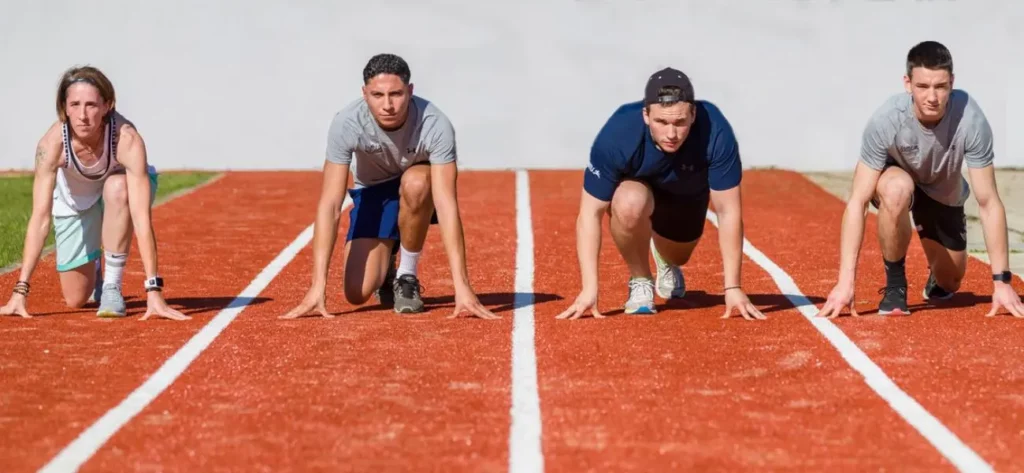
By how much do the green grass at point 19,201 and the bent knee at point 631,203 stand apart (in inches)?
170

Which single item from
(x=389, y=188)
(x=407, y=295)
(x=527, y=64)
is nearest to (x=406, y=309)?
(x=407, y=295)

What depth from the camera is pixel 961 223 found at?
27.6 feet

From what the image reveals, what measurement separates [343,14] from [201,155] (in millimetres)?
2320

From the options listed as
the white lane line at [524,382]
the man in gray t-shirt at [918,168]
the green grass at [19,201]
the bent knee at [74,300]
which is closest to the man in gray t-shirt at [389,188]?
the white lane line at [524,382]

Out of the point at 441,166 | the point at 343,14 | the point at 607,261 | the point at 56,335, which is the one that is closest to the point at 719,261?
the point at 607,261

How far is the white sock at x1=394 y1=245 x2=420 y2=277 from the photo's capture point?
8.47 metres

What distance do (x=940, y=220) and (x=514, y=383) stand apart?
3.13m

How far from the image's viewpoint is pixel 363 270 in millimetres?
8594

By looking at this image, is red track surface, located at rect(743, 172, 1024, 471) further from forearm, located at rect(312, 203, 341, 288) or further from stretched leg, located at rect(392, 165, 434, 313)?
forearm, located at rect(312, 203, 341, 288)

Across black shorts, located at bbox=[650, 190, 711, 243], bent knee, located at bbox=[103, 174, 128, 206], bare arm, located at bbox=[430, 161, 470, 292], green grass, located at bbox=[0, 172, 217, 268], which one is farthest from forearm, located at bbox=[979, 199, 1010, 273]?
green grass, located at bbox=[0, 172, 217, 268]

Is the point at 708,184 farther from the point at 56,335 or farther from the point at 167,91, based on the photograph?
the point at 167,91

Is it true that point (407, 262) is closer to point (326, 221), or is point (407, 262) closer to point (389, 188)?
point (389, 188)

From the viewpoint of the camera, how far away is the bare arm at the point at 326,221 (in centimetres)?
791

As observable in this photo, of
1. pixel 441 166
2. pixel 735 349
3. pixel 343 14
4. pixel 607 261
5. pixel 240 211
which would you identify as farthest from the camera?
pixel 343 14
